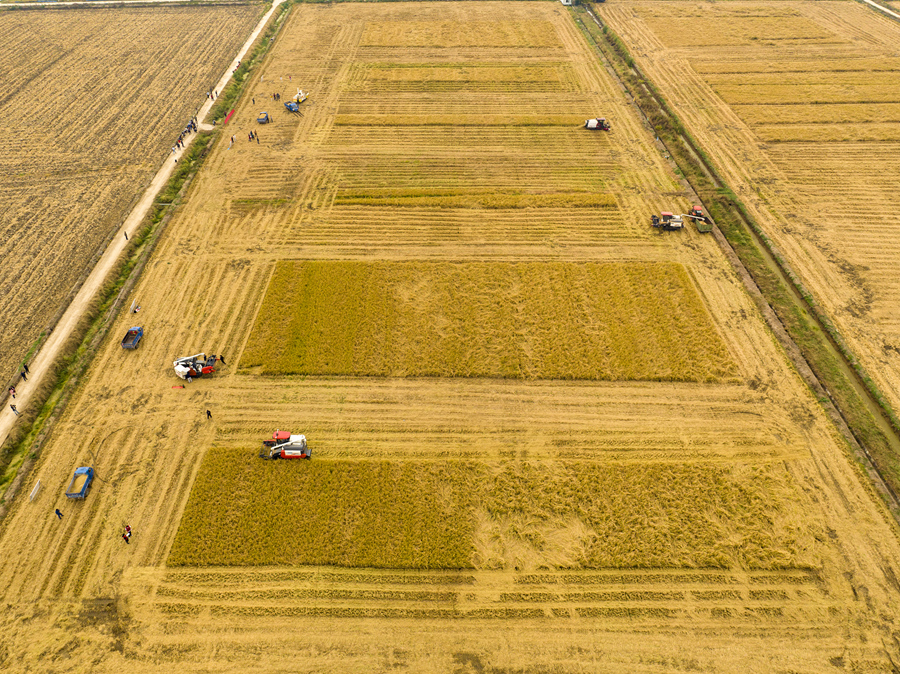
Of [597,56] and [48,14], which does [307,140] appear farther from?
[48,14]

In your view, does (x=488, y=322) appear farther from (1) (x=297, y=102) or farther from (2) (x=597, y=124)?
(1) (x=297, y=102)

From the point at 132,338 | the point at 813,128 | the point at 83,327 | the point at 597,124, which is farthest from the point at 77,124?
the point at 813,128

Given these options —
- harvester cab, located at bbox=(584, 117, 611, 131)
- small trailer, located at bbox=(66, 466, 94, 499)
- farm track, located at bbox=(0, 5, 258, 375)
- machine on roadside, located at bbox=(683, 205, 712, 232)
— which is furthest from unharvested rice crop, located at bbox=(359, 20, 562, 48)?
small trailer, located at bbox=(66, 466, 94, 499)

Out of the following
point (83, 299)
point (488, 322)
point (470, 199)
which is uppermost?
point (470, 199)

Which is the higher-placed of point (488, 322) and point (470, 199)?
point (470, 199)

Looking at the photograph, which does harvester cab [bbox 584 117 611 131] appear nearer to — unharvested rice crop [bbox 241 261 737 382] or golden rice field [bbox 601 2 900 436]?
golden rice field [bbox 601 2 900 436]

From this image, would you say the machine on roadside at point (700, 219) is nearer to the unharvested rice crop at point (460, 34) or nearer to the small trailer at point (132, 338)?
the unharvested rice crop at point (460, 34)

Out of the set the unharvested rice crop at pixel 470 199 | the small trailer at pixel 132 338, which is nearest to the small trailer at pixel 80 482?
the small trailer at pixel 132 338

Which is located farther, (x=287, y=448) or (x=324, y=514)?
(x=287, y=448)
